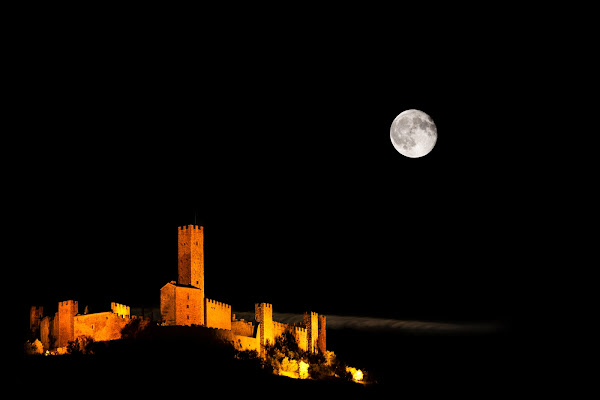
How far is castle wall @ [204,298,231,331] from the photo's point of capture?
4328 cm

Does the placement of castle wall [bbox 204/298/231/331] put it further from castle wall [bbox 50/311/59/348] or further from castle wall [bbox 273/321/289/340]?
castle wall [bbox 50/311/59/348]

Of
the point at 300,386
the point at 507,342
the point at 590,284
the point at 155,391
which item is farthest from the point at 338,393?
the point at 507,342

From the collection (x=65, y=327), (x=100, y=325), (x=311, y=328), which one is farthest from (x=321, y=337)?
(x=65, y=327)

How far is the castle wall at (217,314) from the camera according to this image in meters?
43.3

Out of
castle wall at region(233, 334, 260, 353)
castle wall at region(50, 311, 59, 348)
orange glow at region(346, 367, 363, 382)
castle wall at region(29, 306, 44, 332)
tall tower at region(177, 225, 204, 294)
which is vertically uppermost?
tall tower at region(177, 225, 204, 294)

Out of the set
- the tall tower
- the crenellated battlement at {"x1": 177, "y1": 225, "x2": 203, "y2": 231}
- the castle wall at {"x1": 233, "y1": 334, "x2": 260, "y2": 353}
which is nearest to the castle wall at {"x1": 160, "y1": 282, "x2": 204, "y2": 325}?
the tall tower

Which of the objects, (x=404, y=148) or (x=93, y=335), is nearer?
(x=93, y=335)

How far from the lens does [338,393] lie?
4609 centimetres

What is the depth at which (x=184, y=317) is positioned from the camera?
139 ft

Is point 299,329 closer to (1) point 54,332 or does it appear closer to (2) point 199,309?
(2) point 199,309

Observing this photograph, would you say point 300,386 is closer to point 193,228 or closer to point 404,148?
point 193,228

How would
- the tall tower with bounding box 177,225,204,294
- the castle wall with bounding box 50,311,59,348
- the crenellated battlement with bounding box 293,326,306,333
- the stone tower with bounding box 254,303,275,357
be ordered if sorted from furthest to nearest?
1. the crenellated battlement with bounding box 293,326,306,333
2. the stone tower with bounding box 254,303,275,357
3. the tall tower with bounding box 177,225,204,294
4. the castle wall with bounding box 50,311,59,348

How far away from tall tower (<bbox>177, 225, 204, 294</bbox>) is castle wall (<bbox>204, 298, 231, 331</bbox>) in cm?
122

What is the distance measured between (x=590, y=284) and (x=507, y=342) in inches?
612
